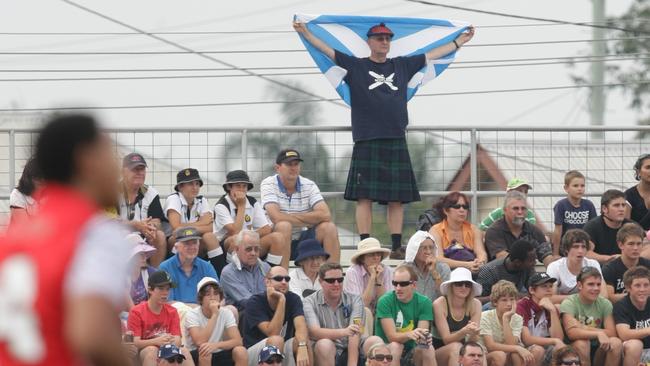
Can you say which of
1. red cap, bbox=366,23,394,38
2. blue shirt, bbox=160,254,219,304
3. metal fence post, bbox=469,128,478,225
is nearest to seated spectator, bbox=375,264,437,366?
blue shirt, bbox=160,254,219,304

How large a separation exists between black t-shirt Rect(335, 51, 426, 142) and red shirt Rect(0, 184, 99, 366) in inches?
394

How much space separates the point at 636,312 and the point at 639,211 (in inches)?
77.1

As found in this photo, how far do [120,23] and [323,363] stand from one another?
40.8 feet

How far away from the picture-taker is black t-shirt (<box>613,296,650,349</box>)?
40.3ft

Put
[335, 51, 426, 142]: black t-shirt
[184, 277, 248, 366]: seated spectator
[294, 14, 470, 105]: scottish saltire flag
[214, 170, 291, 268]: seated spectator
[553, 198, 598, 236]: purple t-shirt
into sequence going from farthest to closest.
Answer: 1. [294, 14, 470, 105]: scottish saltire flag
2. [553, 198, 598, 236]: purple t-shirt
3. [335, 51, 426, 142]: black t-shirt
4. [214, 170, 291, 268]: seated spectator
5. [184, 277, 248, 366]: seated spectator

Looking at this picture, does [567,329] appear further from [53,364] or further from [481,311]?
[53,364]

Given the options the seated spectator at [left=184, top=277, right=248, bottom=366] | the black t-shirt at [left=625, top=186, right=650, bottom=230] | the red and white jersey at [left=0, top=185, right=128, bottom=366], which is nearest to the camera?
the red and white jersey at [left=0, top=185, right=128, bottom=366]

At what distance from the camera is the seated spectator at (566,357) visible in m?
11.7

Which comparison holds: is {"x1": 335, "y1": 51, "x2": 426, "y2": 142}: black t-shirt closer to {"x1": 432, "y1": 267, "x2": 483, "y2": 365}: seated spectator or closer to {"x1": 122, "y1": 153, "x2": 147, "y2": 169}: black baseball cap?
{"x1": 432, "y1": 267, "x2": 483, "y2": 365}: seated spectator

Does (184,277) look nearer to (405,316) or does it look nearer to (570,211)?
(405,316)

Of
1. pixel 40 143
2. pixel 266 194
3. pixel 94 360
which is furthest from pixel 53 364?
pixel 266 194

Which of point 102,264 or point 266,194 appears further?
point 266,194

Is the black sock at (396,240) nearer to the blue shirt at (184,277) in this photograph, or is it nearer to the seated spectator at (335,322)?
the seated spectator at (335,322)

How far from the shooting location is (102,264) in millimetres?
3629
